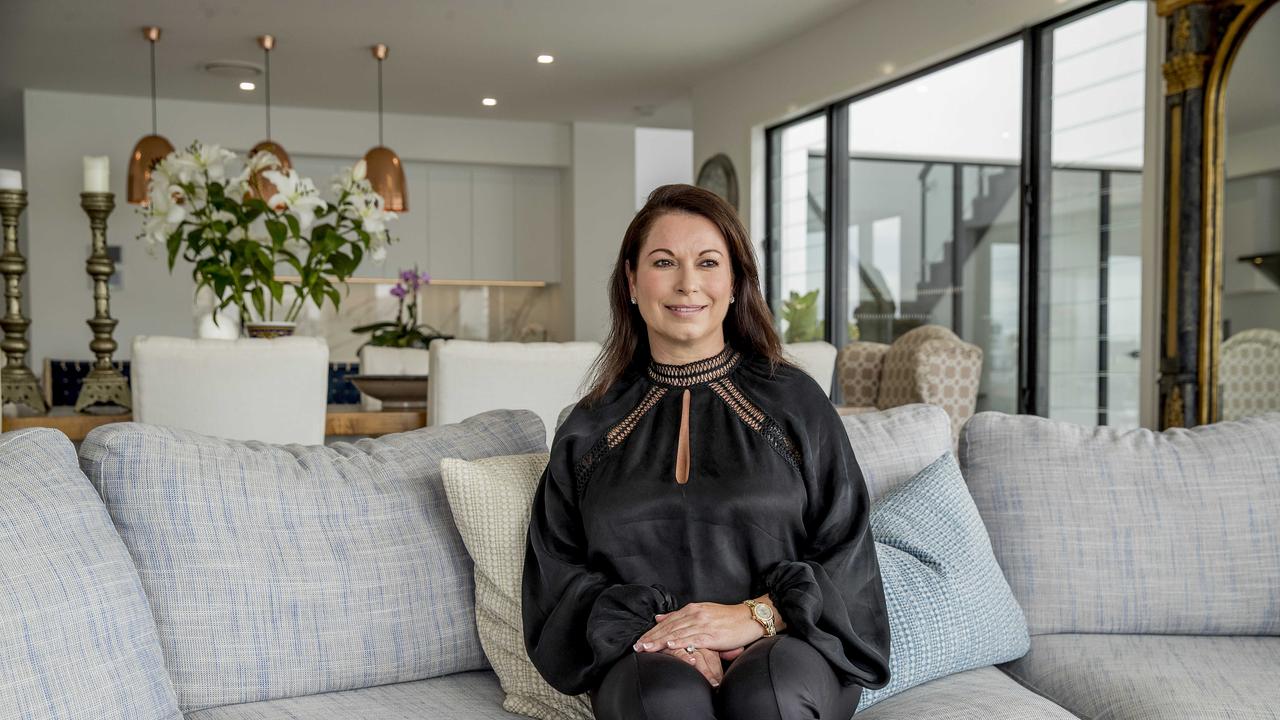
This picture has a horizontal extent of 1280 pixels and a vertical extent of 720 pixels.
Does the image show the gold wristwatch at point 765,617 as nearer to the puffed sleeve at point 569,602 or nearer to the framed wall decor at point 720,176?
the puffed sleeve at point 569,602

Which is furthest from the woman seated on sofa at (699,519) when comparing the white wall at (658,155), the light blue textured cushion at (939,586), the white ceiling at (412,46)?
the white wall at (658,155)

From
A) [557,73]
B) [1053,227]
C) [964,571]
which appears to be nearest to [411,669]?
[964,571]

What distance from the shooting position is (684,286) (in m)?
1.71

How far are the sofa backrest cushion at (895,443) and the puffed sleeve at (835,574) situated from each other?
0.33 metres

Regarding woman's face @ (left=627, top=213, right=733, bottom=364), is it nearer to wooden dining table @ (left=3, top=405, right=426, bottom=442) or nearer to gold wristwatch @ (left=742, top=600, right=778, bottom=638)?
gold wristwatch @ (left=742, top=600, right=778, bottom=638)

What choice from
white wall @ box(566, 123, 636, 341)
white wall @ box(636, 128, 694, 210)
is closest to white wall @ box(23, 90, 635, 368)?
white wall @ box(566, 123, 636, 341)

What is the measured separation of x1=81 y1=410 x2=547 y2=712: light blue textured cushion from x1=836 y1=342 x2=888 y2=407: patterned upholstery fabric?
337 cm

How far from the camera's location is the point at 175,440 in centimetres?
165

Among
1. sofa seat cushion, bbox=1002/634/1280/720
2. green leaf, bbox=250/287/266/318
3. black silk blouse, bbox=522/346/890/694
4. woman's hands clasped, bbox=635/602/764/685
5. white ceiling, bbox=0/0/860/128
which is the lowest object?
sofa seat cushion, bbox=1002/634/1280/720

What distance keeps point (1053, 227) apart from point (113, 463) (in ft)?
13.1

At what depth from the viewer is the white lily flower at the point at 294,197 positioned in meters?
3.24

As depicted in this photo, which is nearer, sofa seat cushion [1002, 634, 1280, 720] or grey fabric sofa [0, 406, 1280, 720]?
grey fabric sofa [0, 406, 1280, 720]

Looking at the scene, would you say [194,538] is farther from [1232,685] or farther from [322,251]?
[322,251]

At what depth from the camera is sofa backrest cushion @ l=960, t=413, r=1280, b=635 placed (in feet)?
6.53
